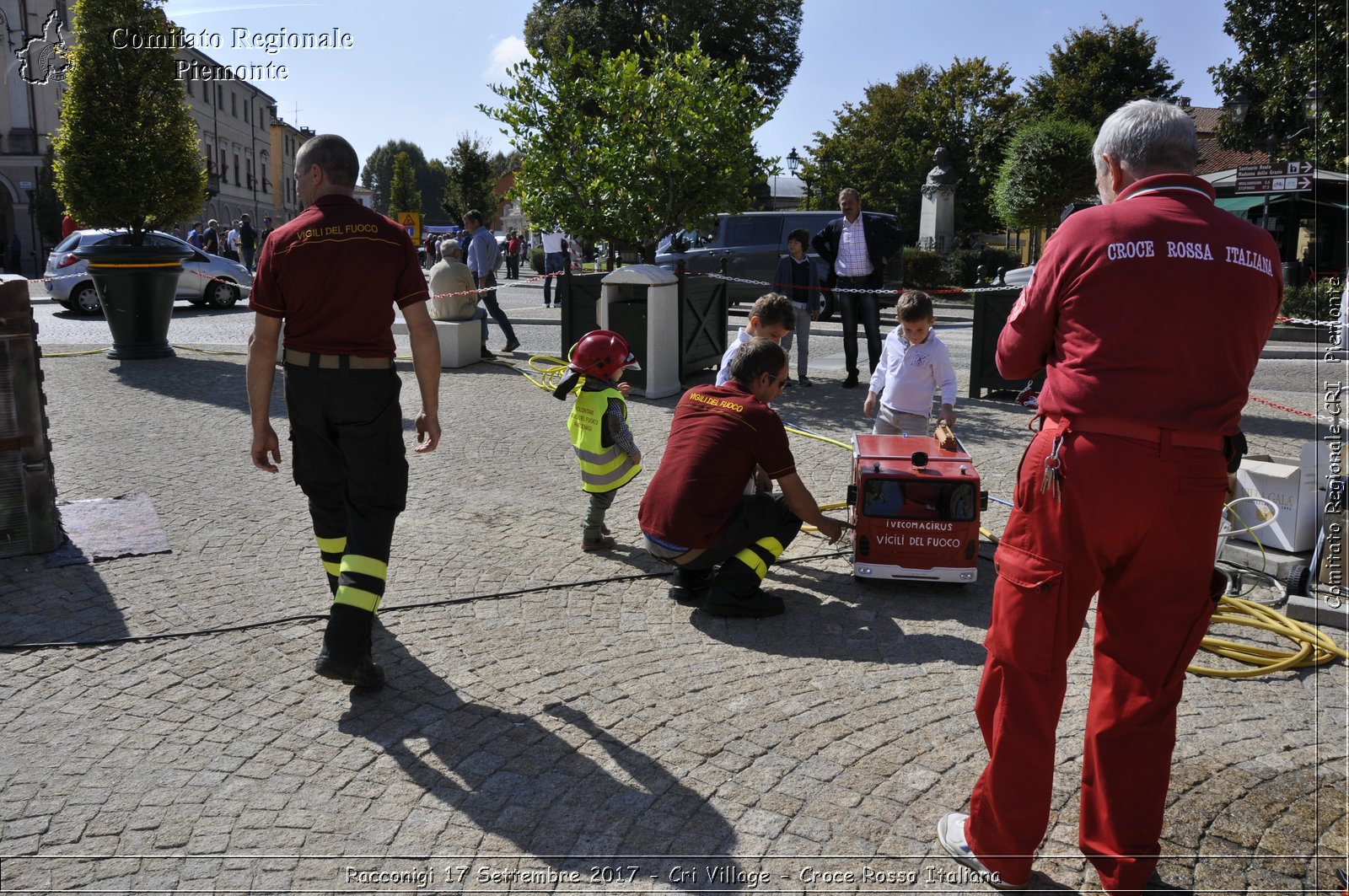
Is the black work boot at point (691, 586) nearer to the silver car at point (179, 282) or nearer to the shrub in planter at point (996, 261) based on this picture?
the silver car at point (179, 282)

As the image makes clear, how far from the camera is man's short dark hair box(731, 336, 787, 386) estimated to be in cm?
495

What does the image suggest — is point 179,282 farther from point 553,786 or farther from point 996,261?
point 996,261

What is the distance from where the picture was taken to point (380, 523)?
3941 millimetres

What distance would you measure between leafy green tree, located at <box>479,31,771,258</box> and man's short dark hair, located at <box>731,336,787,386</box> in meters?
7.62

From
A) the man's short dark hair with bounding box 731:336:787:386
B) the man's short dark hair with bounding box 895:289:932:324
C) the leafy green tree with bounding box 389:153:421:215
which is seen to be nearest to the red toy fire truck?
the man's short dark hair with bounding box 731:336:787:386

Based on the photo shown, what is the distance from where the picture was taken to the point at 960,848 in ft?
9.65

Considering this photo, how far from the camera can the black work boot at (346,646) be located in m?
3.81

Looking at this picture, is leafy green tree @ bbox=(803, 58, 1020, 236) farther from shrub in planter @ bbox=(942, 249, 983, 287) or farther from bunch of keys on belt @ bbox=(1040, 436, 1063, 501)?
bunch of keys on belt @ bbox=(1040, 436, 1063, 501)

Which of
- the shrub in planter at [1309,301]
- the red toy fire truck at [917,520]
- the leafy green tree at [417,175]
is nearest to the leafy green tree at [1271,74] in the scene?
the shrub in planter at [1309,301]

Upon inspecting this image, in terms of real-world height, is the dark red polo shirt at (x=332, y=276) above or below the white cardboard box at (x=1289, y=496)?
above

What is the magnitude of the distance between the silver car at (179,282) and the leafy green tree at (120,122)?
454cm

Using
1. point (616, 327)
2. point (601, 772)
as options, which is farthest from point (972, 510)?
point (616, 327)

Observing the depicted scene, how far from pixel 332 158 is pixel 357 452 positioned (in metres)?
1.10

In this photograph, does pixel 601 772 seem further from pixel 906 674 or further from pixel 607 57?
pixel 607 57
